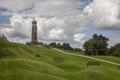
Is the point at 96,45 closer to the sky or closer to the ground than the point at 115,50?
closer to the sky

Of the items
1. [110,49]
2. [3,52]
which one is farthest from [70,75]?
[110,49]

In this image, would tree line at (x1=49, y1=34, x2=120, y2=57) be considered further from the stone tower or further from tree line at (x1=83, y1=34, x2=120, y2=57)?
the stone tower

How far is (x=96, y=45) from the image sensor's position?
480ft

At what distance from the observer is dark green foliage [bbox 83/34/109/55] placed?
146 meters

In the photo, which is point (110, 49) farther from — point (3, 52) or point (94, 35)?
point (3, 52)

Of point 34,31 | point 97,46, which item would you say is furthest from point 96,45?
point 34,31

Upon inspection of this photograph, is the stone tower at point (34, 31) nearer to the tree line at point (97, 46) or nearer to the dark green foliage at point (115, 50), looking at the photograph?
the tree line at point (97, 46)

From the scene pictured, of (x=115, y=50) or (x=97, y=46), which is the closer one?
(x=97, y=46)

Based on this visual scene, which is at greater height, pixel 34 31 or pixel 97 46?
pixel 34 31

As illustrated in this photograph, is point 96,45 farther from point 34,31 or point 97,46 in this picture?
point 34,31

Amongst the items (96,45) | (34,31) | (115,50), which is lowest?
(115,50)

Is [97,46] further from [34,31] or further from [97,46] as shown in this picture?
[34,31]

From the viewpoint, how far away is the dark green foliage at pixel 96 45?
146 m

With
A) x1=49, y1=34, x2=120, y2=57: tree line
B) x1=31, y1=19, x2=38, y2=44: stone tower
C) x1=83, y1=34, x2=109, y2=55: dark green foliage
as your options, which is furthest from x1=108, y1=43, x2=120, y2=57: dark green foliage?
x1=31, y1=19, x2=38, y2=44: stone tower
